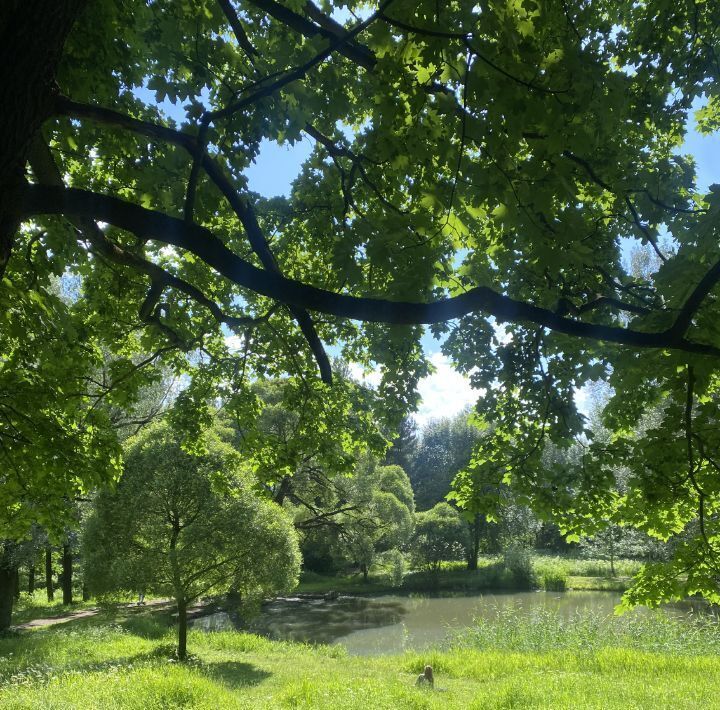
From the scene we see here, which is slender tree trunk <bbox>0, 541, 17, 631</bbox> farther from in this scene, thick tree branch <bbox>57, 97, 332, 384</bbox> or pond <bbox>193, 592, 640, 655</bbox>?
thick tree branch <bbox>57, 97, 332, 384</bbox>

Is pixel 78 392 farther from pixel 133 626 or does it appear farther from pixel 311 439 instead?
pixel 133 626

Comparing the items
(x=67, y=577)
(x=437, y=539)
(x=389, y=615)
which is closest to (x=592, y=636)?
(x=389, y=615)

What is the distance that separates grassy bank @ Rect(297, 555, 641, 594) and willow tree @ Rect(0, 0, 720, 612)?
20.4m

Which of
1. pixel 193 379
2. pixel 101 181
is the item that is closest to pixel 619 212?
pixel 101 181

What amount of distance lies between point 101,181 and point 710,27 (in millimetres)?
5679

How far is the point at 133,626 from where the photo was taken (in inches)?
582

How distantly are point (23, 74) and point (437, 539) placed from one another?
28.1 meters

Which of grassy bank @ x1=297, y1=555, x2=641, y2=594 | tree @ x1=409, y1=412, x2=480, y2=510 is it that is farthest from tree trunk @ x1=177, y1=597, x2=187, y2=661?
tree @ x1=409, y1=412, x2=480, y2=510

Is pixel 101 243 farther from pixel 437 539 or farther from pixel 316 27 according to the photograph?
pixel 437 539

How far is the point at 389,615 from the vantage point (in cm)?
1973

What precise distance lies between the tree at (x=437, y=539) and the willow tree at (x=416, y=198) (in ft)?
72.4

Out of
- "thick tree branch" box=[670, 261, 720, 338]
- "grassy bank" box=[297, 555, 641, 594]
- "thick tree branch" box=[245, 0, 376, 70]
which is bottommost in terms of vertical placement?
"grassy bank" box=[297, 555, 641, 594]

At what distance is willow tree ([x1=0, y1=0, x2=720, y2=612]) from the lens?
221 centimetres

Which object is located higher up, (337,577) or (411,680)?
(411,680)
